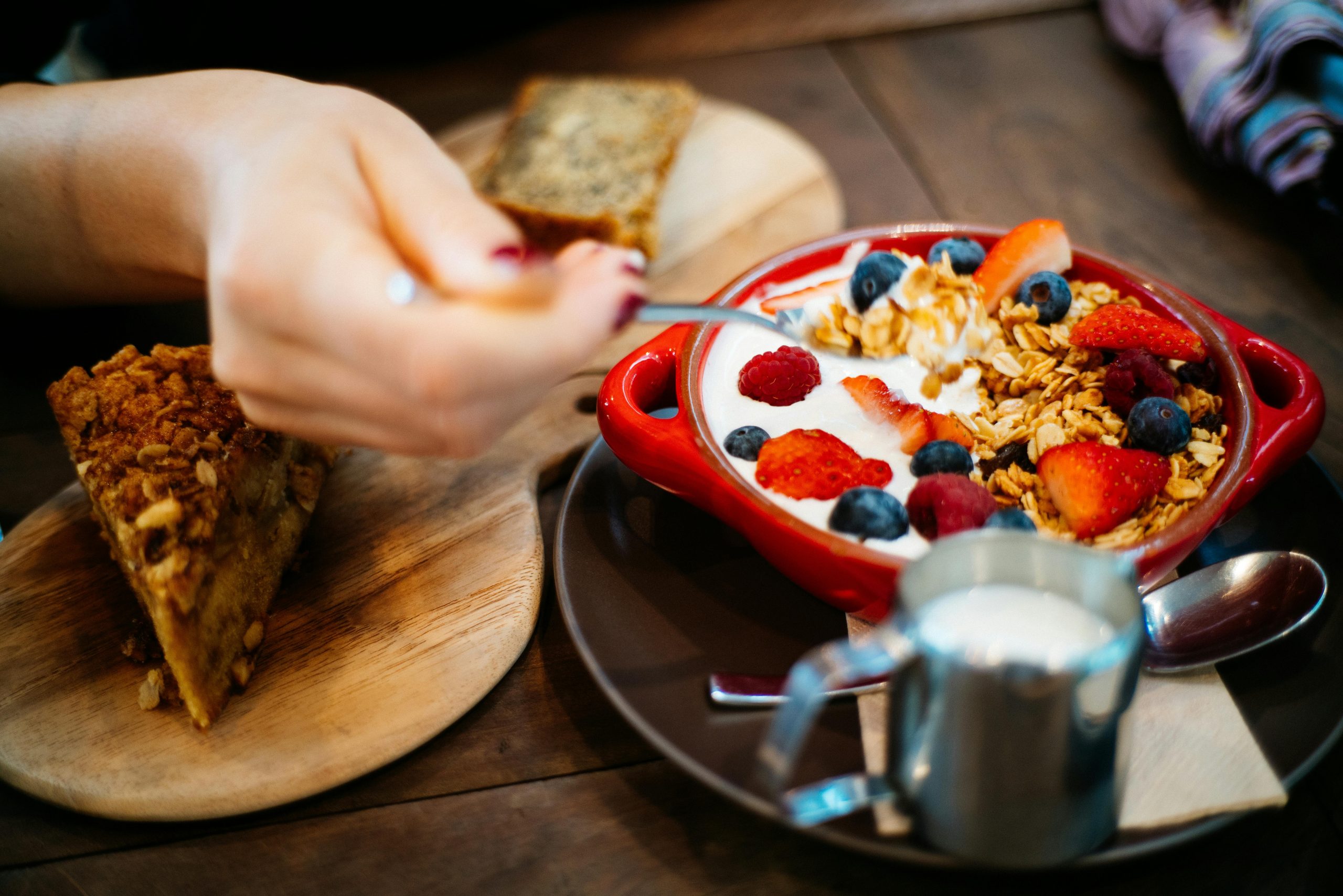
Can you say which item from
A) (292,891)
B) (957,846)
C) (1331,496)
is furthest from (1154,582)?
(292,891)

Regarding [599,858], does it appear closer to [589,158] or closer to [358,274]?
[358,274]

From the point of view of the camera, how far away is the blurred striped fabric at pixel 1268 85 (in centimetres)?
157

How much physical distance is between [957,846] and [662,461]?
1.55ft

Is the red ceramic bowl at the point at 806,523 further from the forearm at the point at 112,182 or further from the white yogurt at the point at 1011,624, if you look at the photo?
the forearm at the point at 112,182

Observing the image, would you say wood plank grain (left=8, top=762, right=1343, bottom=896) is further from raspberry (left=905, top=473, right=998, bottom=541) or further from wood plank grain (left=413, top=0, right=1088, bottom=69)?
wood plank grain (left=413, top=0, right=1088, bottom=69)

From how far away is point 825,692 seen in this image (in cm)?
90

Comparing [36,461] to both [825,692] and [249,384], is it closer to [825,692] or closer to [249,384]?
[249,384]

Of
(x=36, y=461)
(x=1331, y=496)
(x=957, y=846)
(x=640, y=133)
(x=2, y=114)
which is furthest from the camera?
(x=640, y=133)

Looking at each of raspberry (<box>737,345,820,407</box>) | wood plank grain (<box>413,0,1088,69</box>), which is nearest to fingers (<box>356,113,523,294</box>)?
raspberry (<box>737,345,820,407</box>)

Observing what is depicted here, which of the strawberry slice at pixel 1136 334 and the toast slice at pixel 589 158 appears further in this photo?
the toast slice at pixel 589 158

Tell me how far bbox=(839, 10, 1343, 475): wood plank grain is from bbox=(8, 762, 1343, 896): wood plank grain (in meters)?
0.57

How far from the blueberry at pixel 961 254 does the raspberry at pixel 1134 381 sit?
0.24 metres

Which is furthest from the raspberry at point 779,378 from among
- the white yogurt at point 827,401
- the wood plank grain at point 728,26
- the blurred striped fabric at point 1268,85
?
the wood plank grain at point 728,26

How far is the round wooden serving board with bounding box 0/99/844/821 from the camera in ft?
3.14
